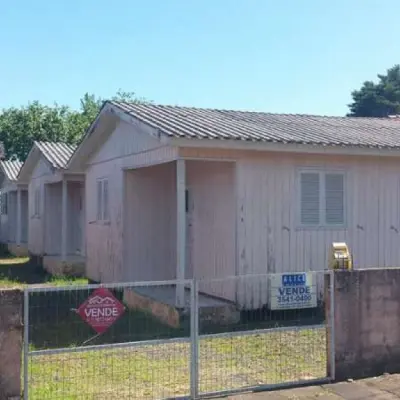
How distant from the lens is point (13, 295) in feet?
18.4

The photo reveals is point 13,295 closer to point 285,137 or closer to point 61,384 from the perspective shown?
point 61,384

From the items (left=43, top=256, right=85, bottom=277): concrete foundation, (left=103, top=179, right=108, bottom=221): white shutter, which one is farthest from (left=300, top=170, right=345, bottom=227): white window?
(left=43, top=256, right=85, bottom=277): concrete foundation

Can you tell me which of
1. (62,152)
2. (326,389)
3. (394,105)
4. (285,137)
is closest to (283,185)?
(285,137)

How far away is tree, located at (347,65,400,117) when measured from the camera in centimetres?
5225

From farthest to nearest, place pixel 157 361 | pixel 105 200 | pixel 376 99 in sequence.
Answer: pixel 376 99 < pixel 105 200 < pixel 157 361

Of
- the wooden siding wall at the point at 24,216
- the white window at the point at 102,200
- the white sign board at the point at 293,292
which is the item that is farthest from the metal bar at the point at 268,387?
the wooden siding wall at the point at 24,216

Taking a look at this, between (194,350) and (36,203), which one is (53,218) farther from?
(194,350)

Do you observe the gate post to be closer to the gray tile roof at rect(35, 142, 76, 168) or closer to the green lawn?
the green lawn

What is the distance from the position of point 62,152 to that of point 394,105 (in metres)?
39.3

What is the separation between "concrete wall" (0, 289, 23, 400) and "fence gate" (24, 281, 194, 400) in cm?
7

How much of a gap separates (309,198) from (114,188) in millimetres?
4691

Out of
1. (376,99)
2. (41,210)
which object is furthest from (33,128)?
(376,99)

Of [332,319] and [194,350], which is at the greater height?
[332,319]

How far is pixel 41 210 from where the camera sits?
20.6 meters
